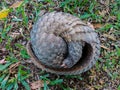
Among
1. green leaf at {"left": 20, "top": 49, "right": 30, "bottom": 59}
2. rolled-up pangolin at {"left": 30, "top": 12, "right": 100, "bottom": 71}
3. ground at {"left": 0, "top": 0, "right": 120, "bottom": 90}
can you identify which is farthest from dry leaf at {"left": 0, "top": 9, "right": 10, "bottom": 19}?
rolled-up pangolin at {"left": 30, "top": 12, "right": 100, "bottom": 71}

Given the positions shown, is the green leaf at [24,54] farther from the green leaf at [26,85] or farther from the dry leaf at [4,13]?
the dry leaf at [4,13]

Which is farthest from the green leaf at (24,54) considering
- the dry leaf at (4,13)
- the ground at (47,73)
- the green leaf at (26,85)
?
the dry leaf at (4,13)

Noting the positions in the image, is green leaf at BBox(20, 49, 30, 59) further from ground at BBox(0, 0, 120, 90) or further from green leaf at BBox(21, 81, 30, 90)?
green leaf at BBox(21, 81, 30, 90)

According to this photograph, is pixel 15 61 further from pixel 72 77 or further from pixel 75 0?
pixel 75 0

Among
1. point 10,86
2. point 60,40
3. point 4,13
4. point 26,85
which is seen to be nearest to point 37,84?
point 26,85

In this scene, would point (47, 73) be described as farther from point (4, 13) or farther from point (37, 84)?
point (4, 13)
